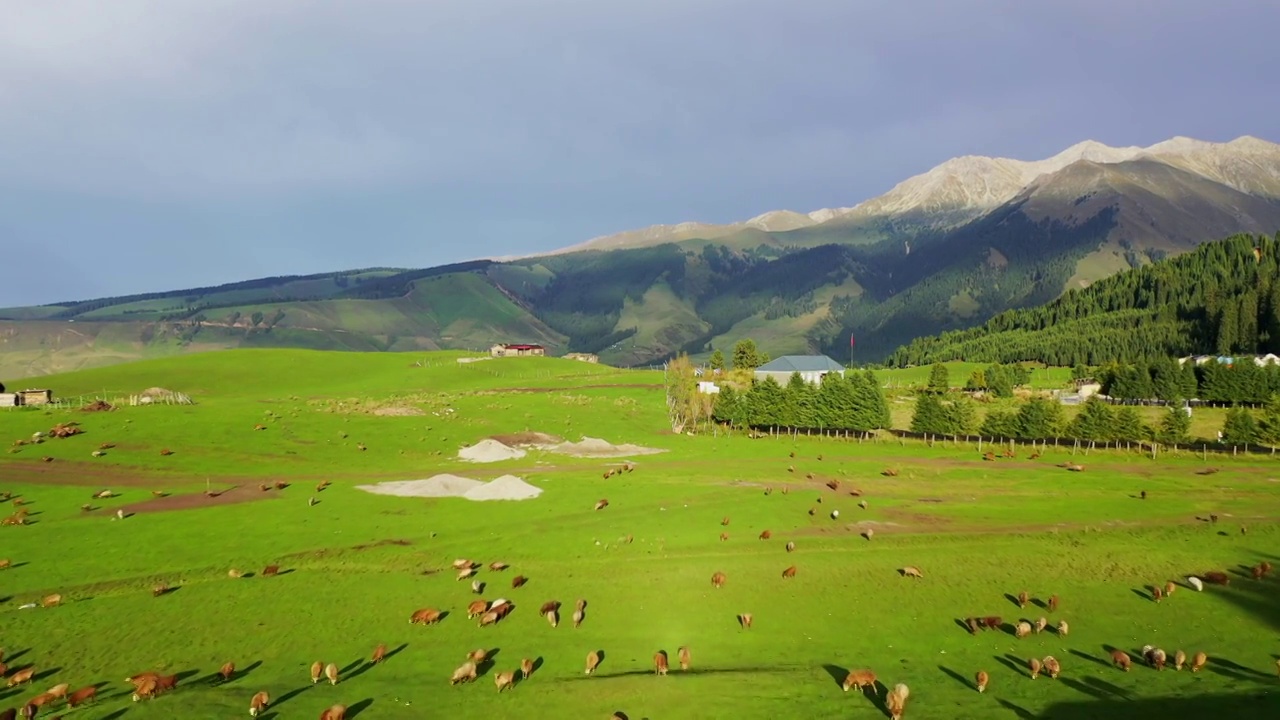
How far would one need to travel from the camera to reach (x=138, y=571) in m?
38.9

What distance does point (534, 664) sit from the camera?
28.2m

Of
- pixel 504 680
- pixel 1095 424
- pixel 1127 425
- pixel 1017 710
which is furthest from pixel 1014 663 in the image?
pixel 1127 425

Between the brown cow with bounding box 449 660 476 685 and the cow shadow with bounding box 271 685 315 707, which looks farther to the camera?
the brown cow with bounding box 449 660 476 685

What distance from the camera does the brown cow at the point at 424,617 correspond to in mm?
32469

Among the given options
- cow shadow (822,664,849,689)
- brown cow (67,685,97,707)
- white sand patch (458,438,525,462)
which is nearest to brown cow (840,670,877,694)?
cow shadow (822,664,849,689)

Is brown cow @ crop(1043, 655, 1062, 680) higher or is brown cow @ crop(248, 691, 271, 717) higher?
brown cow @ crop(1043, 655, 1062, 680)

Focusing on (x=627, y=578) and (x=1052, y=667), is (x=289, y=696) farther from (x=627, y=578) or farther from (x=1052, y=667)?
(x=1052, y=667)

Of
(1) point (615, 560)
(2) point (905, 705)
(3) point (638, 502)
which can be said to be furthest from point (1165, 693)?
(3) point (638, 502)

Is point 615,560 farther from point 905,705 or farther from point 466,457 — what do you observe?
point 466,457

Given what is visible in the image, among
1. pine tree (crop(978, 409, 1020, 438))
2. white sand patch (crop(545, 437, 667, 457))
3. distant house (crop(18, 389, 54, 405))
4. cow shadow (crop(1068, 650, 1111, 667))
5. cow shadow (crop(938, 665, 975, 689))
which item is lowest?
cow shadow (crop(938, 665, 975, 689))

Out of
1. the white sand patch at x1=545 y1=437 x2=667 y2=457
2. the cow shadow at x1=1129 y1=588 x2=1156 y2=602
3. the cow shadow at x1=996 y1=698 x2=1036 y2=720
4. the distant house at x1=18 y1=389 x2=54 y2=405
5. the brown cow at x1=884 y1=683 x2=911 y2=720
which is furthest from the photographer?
the distant house at x1=18 y1=389 x2=54 y2=405

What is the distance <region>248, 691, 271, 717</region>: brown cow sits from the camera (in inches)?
918

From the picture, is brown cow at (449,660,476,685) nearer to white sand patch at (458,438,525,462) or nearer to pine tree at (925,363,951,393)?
white sand patch at (458,438,525,462)

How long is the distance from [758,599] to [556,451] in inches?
2028
